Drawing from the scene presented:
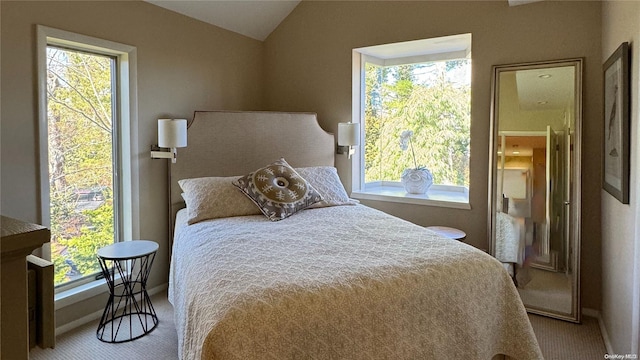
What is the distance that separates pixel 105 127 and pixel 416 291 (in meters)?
2.65

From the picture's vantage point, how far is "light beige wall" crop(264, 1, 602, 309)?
2961 mm

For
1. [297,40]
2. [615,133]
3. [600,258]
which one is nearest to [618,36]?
[615,133]

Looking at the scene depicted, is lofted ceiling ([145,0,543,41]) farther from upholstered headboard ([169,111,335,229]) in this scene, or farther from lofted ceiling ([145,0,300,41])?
upholstered headboard ([169,111,335,229])

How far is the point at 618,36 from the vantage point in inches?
92.3

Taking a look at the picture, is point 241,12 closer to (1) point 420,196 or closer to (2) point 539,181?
(1) point 420,196

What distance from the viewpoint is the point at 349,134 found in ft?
12.5

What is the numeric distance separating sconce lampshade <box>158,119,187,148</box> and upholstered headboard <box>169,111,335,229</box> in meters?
0.32

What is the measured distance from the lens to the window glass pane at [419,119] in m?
3.88

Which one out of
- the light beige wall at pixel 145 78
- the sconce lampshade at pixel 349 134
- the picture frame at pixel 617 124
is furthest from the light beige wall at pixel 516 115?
the light beige wall at pixel 145 78

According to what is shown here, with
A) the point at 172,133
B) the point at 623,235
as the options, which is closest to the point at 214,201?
the point at 172,133

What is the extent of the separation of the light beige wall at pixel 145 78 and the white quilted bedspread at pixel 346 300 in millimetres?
1207

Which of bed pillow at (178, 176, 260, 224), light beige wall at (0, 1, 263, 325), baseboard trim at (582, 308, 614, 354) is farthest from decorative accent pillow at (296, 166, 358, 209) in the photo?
baseboard trim at (582, 308, 614, 354)

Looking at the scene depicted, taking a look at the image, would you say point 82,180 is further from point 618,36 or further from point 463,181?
point 618,36

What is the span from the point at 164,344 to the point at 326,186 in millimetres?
1658
